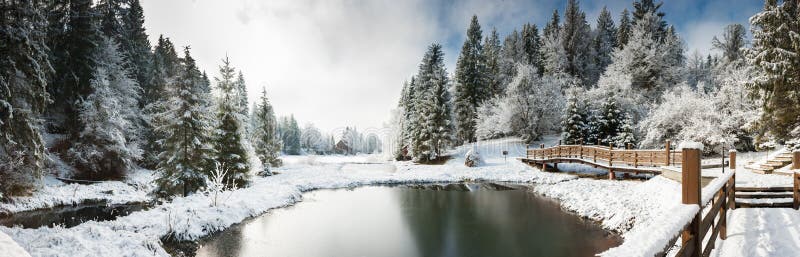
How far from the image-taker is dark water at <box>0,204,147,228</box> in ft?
40.1

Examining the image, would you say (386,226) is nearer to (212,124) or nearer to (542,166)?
(212,124)

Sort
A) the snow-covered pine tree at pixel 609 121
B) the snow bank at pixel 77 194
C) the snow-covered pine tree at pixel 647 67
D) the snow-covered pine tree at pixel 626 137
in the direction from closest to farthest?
the snow bank at pixel 77 194, the snow-covered pine tree at pixel 626 137, the snow-covered pine tree at pixel 609 121, the snow-covered pine tree at pixel 647 67

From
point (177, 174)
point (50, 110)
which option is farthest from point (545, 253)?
point (50, 110)

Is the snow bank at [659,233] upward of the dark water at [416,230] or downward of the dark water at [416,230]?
upward

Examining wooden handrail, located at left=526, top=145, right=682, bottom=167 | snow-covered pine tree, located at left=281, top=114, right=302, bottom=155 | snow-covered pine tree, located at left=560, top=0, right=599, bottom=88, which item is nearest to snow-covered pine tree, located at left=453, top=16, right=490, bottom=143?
snow-covered pine tree, located at left=560, top=0, right=599, bottom=88

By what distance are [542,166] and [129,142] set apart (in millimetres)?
30008

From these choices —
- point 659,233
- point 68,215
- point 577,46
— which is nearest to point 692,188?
point 659,233

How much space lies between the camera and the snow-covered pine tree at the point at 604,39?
45219mm

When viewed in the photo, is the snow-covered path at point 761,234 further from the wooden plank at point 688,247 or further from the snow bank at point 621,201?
the wooden plank at point 688,247

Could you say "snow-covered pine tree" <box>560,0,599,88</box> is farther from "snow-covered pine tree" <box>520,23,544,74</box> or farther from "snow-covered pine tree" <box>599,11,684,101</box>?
"snow-covered pine tree" <box>599,11,684,101</box>

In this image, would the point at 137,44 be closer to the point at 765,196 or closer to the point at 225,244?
the point at 225,244

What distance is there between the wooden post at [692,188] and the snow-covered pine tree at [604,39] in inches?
1795

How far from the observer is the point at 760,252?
16.5 feet

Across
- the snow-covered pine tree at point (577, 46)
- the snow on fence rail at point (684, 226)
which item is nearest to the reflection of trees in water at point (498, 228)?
the snow on fence rail at point (684, 226)
